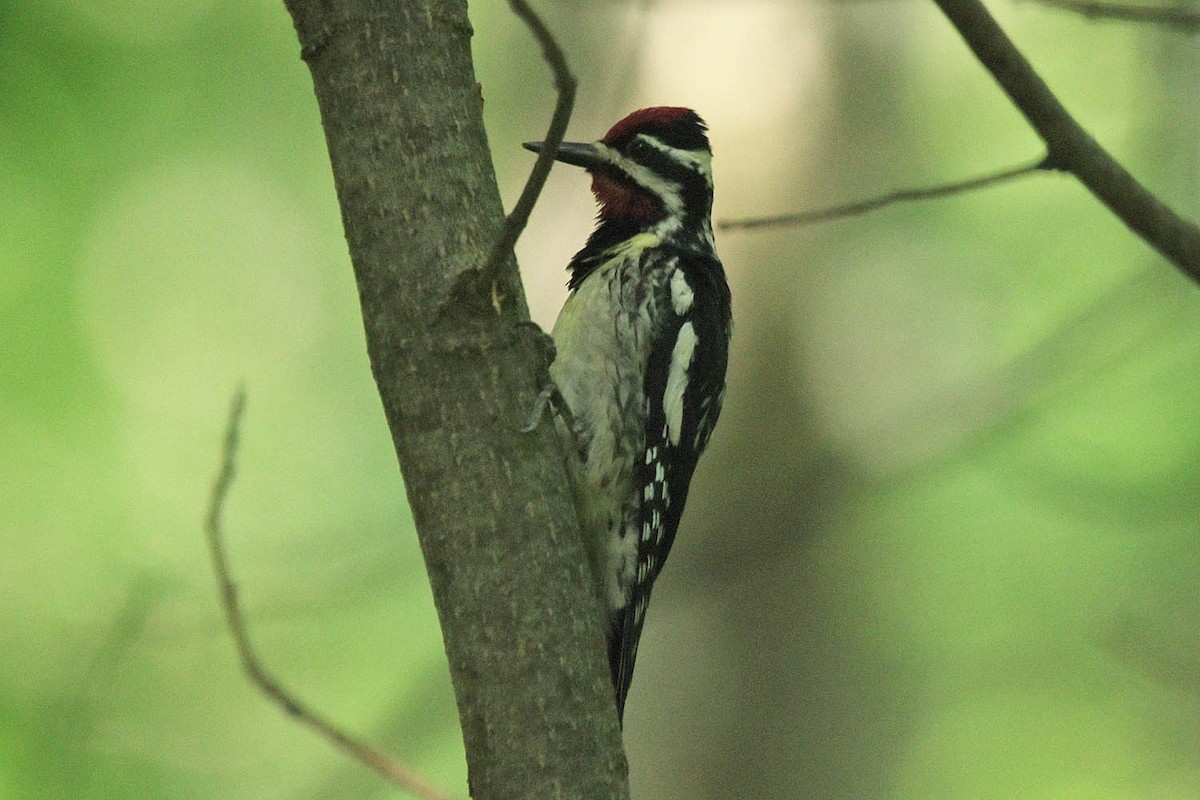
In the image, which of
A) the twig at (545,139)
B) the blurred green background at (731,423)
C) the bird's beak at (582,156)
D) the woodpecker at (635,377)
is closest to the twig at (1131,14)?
the twig at (545,139)

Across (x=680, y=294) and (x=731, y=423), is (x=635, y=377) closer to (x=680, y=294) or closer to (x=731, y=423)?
(x=680, y=294)

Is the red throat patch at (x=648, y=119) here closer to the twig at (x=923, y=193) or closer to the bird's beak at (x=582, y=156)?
the bird's beak at (x=582, y=156)

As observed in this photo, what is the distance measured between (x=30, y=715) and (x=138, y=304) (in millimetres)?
3005

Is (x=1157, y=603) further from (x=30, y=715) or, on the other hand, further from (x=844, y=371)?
(x=30, y=715)

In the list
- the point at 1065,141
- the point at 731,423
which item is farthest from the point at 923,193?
the point at 731,423

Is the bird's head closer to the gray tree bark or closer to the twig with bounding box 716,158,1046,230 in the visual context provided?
the twig with bounding box 716,158,1046,230

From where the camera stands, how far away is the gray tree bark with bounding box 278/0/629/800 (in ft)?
5.92

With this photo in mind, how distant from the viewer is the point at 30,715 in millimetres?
4188

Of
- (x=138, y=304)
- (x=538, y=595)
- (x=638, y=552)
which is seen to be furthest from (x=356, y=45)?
(x=138, y=304)

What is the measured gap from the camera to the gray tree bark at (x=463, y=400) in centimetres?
180

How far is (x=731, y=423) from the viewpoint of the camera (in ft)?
15.6

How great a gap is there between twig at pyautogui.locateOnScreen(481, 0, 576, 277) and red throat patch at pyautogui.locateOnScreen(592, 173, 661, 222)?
1622mm

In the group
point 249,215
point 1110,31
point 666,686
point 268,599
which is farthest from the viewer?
point 249,215

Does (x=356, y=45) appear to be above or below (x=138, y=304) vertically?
above
